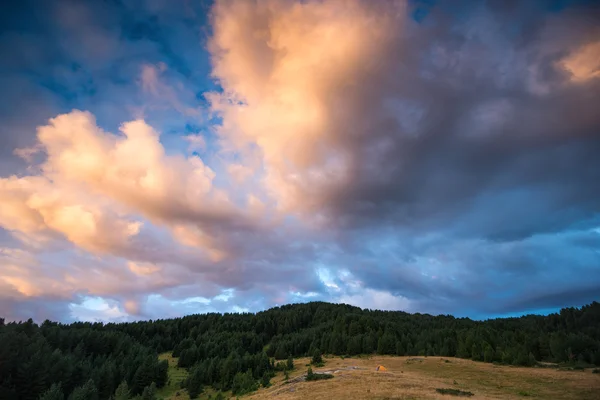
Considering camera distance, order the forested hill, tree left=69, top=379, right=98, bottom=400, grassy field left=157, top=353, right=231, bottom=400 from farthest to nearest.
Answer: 1. grassy field left=157, top=353, right=231, bottom=400
2. the forested hill
3. tree left=69, top=379, right=98, bottom=400

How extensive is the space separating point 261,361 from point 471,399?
10099 cm

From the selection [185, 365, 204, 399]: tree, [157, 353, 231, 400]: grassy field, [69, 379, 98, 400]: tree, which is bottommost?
[157, 353, 231, 400]: grassy field

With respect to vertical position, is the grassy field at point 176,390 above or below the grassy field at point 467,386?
below

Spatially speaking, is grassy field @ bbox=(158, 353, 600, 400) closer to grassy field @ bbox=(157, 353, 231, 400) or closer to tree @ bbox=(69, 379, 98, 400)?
tree @ bbox=(69, 379, 98, 400)

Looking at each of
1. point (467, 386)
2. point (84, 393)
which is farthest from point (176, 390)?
point (467, 386)

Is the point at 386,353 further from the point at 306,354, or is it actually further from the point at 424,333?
the point at 306,354

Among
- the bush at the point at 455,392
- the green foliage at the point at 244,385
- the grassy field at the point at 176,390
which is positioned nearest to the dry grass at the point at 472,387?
the bush at the point at 455,392

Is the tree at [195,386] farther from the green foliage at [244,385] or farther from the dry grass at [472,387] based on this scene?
the dry grass at [472,387]

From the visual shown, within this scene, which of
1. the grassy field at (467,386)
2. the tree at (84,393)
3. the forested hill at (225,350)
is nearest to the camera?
the grassy field at (467,386)

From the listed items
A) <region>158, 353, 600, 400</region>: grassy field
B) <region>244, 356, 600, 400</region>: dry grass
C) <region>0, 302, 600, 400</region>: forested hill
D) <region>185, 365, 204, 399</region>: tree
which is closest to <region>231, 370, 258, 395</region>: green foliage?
<region>0, 302, 600, 400</region>: forested hill

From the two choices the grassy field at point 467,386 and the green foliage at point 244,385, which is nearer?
the grassy field at point 467,386

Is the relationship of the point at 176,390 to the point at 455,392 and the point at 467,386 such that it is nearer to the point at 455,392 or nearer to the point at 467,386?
the point at 467,386

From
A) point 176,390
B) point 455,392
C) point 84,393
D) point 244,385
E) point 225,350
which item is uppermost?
point 455,392

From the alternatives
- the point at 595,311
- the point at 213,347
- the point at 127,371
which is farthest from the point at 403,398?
the point at 595,311
